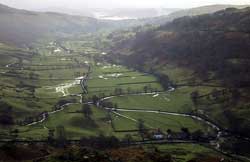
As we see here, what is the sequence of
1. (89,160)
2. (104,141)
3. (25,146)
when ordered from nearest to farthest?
(89,160) → (25,146) → (104,141)

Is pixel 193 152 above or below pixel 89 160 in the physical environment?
below

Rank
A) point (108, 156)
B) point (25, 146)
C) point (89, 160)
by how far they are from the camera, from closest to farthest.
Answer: point (89, 160) < point (108, 156) < point (25, 146)

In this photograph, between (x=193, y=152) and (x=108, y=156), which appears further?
(x=193, y=152)

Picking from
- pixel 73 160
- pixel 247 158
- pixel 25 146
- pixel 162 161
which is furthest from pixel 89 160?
pixel 247 158

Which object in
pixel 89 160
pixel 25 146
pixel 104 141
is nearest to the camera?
pixel 89 160

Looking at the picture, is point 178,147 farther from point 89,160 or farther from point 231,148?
point 89,160

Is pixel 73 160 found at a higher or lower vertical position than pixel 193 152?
higher

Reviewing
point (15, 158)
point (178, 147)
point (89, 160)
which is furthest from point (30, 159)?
point (178, 147)

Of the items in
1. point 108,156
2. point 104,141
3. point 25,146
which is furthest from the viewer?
point 104,141

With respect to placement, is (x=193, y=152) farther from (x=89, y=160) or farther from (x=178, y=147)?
(x=89, y=160)
